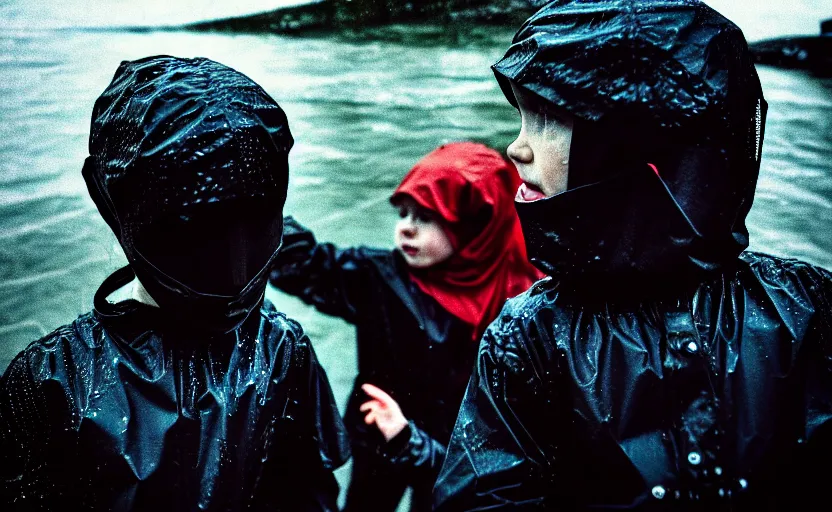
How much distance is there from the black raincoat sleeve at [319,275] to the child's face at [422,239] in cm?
26

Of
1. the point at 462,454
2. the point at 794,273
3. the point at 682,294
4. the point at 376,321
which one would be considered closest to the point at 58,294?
the point at 376,321

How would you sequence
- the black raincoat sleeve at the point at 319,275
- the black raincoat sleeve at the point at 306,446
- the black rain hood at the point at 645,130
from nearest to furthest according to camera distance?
the black rain hood at the point at 645,130, the black raincoat sleeve at the point at 306,446, the black raincoat sleeve at the point at 319,275

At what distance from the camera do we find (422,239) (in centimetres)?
239

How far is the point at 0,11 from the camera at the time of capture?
2.64m

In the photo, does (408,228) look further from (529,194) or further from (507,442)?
(507,442)

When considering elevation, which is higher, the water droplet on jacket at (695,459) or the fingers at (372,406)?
the water droplet on jacket at (695,459)

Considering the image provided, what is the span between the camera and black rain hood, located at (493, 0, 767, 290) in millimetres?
1087

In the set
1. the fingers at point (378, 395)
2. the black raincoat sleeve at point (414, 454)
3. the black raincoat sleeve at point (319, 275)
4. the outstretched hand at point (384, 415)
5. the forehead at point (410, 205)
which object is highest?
the forehead at point (410, 205)

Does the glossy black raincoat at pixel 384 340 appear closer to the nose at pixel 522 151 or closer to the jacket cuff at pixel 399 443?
the jacket cuff at pixel 399 443

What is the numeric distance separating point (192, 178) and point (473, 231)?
148cm

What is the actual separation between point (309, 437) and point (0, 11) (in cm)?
233

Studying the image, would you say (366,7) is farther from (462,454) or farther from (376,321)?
(462,454)

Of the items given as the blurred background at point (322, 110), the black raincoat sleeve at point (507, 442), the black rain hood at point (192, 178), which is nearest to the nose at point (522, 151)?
the black raincoat sleeve at point (507, 442)

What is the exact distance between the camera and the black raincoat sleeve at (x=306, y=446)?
1.40 metres
